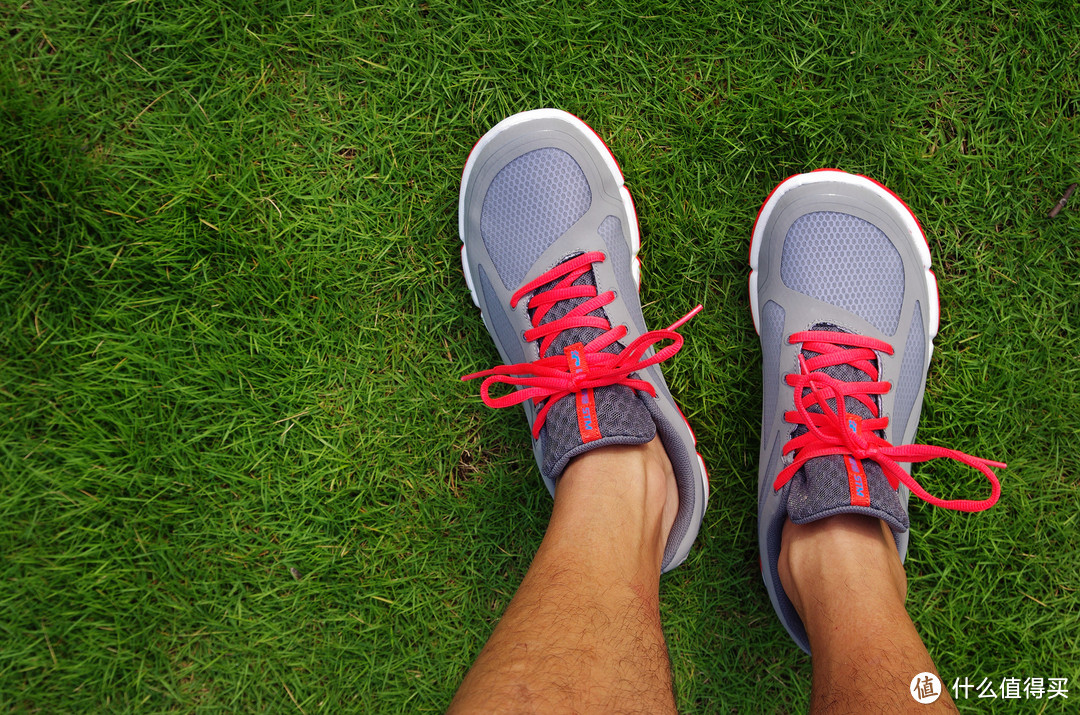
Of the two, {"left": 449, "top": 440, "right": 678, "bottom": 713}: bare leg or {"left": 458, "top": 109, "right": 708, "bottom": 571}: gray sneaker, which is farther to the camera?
{"left": 458, "top": 109, "right": 708, "bottom": 571}: gray sneaker

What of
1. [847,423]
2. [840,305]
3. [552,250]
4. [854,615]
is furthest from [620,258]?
[854,615]

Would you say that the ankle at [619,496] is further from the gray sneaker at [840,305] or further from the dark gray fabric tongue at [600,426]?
the gray sneaker at [840,305]

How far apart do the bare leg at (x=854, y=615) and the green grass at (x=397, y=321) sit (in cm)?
29

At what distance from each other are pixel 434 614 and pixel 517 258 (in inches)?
40.8

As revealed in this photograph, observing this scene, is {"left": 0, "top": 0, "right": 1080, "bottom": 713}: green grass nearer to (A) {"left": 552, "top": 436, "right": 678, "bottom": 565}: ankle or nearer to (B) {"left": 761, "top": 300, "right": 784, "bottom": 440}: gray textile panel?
(B) {"left": 761, "top": 300, "right": 784, "bottom": 440}: gray textile panel

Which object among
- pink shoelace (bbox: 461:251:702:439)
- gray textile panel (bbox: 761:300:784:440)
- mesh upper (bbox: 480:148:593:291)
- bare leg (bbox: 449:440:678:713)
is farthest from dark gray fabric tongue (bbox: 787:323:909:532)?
mesh upper (bbox: 480:148:593:291)

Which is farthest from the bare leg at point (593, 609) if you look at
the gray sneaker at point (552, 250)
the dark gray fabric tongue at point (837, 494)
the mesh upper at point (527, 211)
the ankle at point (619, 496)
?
the mesh upper at point (527, 211)

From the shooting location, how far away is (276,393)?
68.2 inches

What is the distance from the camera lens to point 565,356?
1557mm

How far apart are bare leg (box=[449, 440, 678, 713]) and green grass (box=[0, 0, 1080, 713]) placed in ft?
1.09

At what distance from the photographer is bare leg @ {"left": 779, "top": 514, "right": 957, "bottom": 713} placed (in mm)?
1150

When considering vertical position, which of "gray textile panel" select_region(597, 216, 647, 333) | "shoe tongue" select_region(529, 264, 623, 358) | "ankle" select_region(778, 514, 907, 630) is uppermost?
"gray textile panel" select_region(597, 216, 647, 333)

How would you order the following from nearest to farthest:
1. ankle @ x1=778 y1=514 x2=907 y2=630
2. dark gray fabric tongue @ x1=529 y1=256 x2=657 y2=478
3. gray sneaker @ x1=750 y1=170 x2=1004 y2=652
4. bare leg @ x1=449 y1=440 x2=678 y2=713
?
bare leg @ x1=449 y1=440 x2=678 y2=713 < ankle @ x1=778 y1=514 x2=907 y2=630 < dark gray fabric tongue @ x1=529 y1=256 x2=657 y2=478 < gray sneaker @ x1=750 y1=170 x2=1004 y2=652

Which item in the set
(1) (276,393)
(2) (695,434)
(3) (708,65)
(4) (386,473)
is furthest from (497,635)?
(3) (708,65)
